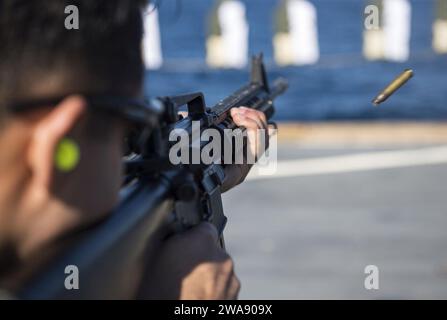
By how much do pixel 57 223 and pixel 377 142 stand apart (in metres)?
7.13

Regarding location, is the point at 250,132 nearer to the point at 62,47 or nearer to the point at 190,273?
the point at 190,273

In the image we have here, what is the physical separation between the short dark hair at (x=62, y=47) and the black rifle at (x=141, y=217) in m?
0.15

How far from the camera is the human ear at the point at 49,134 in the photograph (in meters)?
1.19

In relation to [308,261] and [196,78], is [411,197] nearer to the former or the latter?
[308,261]

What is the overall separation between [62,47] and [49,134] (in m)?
0.11

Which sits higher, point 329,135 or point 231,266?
point 231,266

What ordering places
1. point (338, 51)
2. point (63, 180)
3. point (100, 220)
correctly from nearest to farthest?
1. point (63, 180)
2. point (100, 220)
3. point (338, 51)

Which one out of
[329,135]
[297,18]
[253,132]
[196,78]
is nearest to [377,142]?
[329,135]

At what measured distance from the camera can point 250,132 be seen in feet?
8.38

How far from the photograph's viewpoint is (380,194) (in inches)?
272
